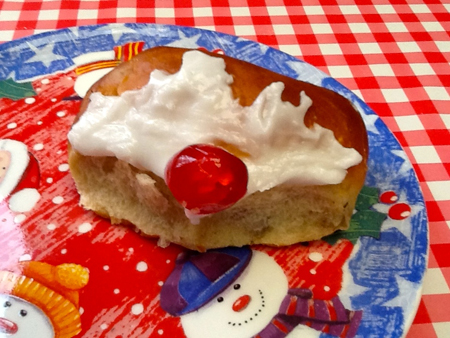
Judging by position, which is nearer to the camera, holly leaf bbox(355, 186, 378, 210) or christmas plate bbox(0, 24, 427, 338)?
christmas plate bbox(0, 24, 427, 338)

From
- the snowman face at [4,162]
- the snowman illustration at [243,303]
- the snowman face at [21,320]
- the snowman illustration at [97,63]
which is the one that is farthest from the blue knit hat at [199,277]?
the snowman illustration at [97,63]

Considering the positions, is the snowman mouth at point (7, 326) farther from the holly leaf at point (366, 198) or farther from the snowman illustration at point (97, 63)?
the holly leaf at point (366, 198)

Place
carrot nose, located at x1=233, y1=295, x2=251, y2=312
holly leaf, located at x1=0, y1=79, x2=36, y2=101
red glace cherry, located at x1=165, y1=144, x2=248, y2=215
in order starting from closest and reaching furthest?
red glace cherry, located at x1=165, y1=144, x2=248, y2=215 < carrot nose, located at x1=233, y1=295, x2=251, y2=312 < holly leaf, located at x1=0, y1=79, x2=36, y2=101

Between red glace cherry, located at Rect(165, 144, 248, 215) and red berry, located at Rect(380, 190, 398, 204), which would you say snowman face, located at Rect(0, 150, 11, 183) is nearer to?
red glace cherry, located at Rect(165, 144, 248, 215)

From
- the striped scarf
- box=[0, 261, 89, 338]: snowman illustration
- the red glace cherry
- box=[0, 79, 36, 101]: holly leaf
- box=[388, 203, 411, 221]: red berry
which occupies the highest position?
the red glace cherry

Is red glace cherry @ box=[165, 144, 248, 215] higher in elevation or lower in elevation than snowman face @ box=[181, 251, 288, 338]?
higher

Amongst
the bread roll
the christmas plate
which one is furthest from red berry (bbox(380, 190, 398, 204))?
the bread roll
